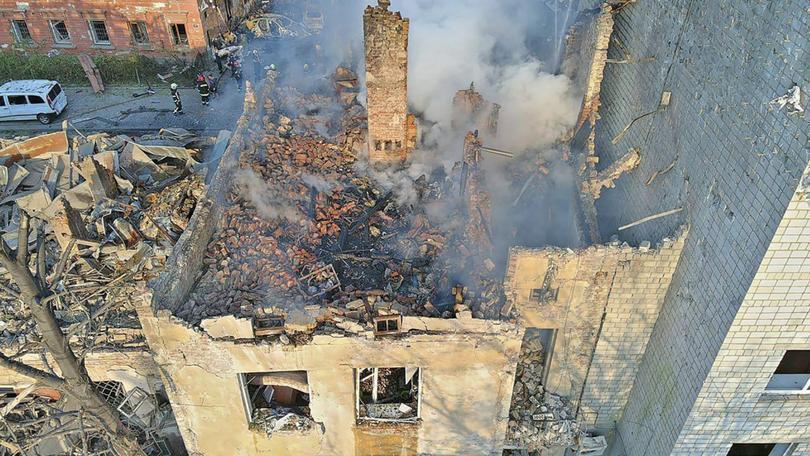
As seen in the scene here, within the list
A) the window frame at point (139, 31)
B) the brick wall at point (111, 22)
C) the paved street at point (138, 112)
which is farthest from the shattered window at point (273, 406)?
the window frame at point (139, 31)

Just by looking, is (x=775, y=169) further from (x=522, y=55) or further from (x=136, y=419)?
(x=522, y=55)

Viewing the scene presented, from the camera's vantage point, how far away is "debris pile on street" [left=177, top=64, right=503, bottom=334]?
849cm

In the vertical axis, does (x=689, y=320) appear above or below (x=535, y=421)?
above

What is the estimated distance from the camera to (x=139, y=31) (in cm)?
2502

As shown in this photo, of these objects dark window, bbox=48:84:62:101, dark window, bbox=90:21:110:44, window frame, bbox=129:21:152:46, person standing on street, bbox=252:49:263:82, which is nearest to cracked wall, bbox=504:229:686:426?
person standing on street, bbox=252:49:263:82

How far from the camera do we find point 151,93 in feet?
79.6

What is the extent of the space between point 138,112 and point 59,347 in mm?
17526

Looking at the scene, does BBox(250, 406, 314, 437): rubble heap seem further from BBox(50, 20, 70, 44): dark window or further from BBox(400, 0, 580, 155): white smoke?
BBox(50, 20, 70, 44): dark window

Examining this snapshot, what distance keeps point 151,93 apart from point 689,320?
23.3m

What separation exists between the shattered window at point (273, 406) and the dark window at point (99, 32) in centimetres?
2209

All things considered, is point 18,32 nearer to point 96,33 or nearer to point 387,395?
point 96,33

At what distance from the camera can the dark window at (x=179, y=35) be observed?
977 inches

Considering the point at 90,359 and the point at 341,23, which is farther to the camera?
the point at 341,23

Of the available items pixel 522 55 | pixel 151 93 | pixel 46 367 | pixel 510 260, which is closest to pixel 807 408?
pixel 510 260
